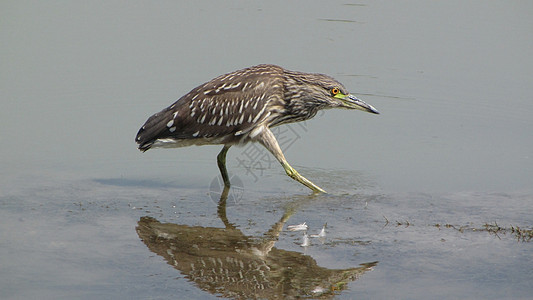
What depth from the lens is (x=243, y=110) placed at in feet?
28.5

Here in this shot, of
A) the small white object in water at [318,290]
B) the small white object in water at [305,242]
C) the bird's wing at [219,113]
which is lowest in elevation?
the small white object in water at [318,290]

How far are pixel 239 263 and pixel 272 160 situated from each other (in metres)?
3.50

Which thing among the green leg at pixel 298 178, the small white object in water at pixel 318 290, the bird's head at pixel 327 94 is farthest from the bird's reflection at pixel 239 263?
the bird's head at pixel 327 94

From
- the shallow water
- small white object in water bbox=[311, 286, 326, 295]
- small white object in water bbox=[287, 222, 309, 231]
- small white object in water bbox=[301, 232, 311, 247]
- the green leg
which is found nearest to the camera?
small white object in water bbox=[311, 286, 326, 295]

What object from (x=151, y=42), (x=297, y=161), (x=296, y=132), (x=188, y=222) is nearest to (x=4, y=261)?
(x=188, y=222)

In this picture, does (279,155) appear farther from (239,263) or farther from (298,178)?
(239,263)

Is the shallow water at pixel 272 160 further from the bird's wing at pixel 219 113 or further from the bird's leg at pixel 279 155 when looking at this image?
the bird's wing at pixel 219 113

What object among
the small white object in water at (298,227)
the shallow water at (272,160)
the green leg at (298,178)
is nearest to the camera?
the shallow water at (272,160)

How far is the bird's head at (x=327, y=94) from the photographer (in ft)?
29.3

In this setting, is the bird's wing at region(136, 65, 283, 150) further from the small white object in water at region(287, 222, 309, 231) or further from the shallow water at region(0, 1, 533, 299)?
the small white object in water at region(287, 222, 309, 231)

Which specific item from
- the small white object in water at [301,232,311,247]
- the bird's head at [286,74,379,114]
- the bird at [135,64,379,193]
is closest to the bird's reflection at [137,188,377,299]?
the small white object in water at [301,232,311,247]

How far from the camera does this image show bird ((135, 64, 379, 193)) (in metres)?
8.70

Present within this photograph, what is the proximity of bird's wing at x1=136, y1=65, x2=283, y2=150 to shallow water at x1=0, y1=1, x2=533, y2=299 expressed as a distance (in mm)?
583

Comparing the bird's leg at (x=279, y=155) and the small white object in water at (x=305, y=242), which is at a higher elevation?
the bird's leg at (x=279, y=155)
